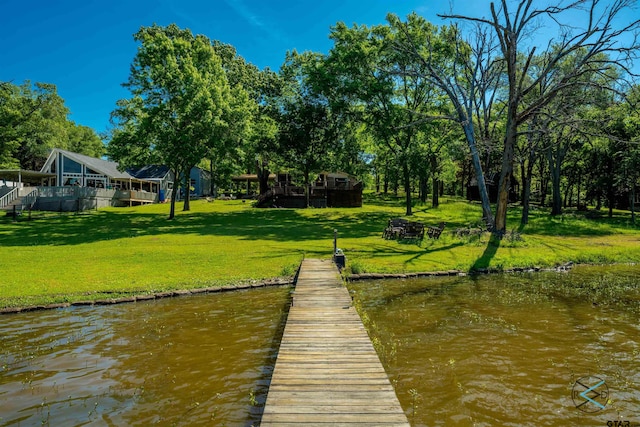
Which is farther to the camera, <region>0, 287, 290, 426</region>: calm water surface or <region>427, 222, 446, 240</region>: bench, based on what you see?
<region>427, 222, 446, 240</region>: bench

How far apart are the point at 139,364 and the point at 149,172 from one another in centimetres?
5751

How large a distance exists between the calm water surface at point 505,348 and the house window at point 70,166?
160 ft

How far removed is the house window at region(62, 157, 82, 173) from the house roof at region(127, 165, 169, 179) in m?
8.14

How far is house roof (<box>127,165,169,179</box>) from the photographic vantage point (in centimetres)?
5831

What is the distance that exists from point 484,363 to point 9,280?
1467 cm

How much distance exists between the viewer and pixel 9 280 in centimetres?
1334

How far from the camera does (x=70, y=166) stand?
4975cm

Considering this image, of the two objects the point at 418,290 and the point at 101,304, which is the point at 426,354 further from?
the point at 101,304

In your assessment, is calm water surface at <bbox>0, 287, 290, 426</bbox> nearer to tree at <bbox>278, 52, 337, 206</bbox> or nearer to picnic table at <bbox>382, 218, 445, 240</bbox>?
picnic table at <bbox>382, 218, 445, 240</bbox>

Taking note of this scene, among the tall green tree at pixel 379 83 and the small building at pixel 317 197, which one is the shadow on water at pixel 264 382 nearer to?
the tall green tree at pixel 379 83

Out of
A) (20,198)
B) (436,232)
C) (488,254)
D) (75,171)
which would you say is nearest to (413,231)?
(436,232)

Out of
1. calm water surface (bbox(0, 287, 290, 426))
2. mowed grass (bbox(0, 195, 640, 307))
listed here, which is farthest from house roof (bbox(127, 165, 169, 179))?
calm water surface (bbox(0, 287, 290, 426))

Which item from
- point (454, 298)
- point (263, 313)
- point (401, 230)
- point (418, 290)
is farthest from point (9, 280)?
point (401, 230)

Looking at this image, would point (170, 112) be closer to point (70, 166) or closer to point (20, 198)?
point (20, 198)
